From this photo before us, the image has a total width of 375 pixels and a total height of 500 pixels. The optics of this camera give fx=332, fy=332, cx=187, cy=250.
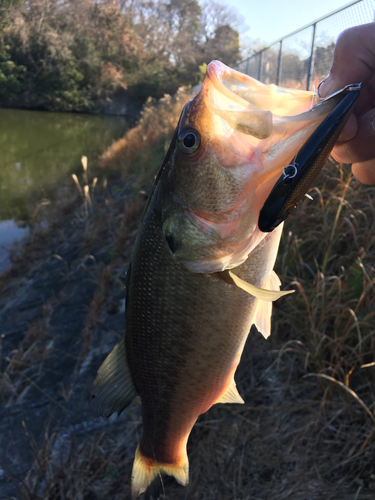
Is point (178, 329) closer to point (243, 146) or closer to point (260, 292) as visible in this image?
point (260, 292)

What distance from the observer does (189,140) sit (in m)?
1.01

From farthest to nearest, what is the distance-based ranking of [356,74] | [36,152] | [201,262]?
[36,152] < [356,74] < [201,262]

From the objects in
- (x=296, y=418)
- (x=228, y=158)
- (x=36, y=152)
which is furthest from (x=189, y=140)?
(x=36, y=152)

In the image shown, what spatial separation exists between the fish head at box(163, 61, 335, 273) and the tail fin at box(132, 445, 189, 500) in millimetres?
1091

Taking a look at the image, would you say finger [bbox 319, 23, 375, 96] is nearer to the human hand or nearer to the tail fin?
the human hand

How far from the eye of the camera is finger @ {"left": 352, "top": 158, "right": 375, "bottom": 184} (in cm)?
142

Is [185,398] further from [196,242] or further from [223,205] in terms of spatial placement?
[223,205]

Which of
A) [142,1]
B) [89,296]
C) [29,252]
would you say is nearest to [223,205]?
[89,296]

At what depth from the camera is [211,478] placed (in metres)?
2.21

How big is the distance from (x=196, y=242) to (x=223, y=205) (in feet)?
0.49

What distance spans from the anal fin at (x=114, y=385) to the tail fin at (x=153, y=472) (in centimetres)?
35

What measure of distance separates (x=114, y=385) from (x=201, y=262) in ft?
2.49

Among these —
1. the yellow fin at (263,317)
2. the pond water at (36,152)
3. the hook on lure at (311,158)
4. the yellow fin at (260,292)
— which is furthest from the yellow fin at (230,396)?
the pond water at (36,152)

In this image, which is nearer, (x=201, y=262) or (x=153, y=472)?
(x=201, y=262)
